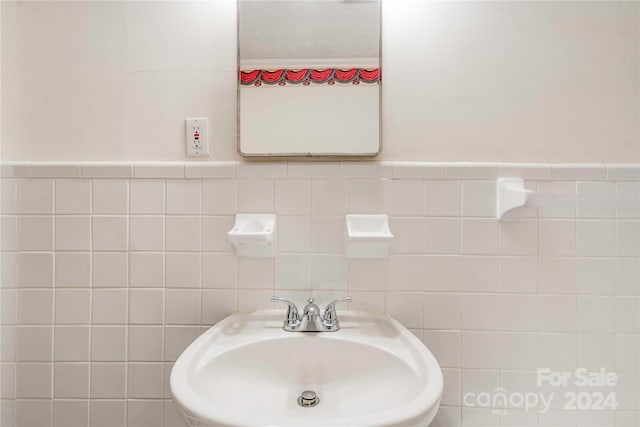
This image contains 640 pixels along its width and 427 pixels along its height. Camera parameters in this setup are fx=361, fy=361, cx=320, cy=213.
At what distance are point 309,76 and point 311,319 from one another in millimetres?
653

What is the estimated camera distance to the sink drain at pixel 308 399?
81 cm

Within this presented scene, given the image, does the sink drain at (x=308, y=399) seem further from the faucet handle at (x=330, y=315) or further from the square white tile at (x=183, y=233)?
the square white tile at (x=183, y=233)

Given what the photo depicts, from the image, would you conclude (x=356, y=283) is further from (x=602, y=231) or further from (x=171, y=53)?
(x=171, y=53)

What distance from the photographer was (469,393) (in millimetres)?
994

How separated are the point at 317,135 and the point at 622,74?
0.86 metres

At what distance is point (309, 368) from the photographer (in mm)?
884

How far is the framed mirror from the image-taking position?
3.25 feet

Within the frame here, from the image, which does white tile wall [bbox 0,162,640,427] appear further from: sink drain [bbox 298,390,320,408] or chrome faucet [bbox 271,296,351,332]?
sink drain [bbox 298,390,320,408]

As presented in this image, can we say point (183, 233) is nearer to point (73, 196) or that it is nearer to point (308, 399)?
point (73, 196)

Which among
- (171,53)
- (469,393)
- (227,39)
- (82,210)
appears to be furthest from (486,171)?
(82,210)

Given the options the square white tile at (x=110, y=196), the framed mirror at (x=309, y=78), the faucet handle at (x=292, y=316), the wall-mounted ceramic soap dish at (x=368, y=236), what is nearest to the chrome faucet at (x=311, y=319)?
the faucet handle at (x=292, y=316)

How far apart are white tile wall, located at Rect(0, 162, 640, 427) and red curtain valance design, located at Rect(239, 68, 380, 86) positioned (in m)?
0.23

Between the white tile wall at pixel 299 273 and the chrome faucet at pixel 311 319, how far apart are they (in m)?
0.08

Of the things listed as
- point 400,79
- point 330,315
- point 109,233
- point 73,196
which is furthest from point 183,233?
point 400,79
